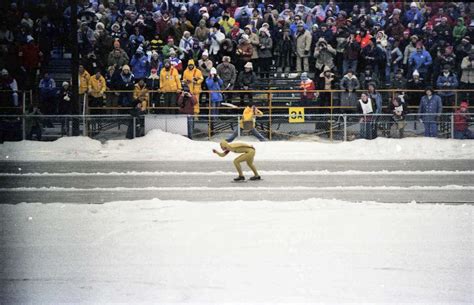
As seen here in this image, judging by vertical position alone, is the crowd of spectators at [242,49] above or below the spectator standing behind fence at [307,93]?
above

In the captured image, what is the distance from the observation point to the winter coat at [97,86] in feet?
83.3

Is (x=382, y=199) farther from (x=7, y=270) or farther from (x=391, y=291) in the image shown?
(x=7, y=270)

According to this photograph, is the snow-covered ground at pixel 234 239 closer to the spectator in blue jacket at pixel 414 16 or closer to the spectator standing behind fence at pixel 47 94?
the spectator standing behind fence at pixel 47 94

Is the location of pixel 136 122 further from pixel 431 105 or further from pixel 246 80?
pixel 431 105

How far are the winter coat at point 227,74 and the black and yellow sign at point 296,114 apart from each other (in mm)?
1987

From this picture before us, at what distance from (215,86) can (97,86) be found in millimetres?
3426

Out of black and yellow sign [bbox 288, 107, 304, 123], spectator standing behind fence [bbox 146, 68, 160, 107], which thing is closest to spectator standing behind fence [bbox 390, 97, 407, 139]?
black and yellow sign [bbox 288, 107, 304, 123]

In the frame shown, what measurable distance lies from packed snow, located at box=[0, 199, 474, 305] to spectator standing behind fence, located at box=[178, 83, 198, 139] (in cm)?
873

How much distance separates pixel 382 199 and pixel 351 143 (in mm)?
7428

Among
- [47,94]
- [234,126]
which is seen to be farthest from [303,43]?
[47,94]

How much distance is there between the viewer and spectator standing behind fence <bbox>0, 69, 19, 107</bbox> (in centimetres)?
2508

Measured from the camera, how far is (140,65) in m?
25.8

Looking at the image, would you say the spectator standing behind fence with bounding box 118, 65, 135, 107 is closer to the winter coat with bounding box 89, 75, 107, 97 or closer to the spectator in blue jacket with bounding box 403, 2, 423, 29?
the winter coat with bounding box 89, 75, 107, 97

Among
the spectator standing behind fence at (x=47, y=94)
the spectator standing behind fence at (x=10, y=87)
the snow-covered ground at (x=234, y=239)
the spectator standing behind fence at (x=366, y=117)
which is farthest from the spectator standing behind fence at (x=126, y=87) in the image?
the spectator standing behind fence at (x=366, y=117)
